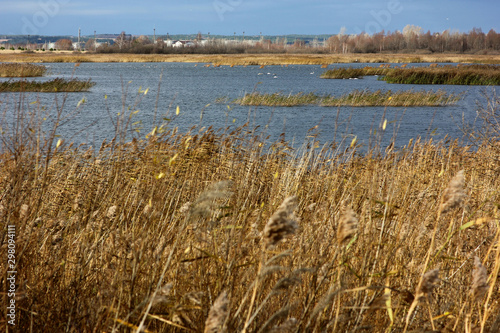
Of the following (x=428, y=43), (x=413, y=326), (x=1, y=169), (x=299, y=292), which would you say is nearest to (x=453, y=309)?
(x=413, y=326)

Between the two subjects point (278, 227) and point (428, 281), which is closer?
point (278, 227)

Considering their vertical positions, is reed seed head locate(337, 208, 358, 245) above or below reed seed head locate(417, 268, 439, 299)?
above

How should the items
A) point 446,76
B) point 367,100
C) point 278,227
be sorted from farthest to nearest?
point 446,76 → point 367,100 → point 278,227

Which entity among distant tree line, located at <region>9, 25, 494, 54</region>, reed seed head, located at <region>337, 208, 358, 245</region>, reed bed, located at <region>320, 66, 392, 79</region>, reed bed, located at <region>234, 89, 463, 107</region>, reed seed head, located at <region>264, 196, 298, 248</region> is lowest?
reed bed, located at <region>234, 89, 463, 107</region>

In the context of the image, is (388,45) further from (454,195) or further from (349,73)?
(454,195)

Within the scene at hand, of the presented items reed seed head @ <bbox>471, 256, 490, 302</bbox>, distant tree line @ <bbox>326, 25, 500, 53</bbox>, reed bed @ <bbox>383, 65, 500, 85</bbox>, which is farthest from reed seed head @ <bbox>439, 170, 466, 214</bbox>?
distant tree line @ <bbox>326, 25, 500, 53</bbox>

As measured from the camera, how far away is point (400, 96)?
27.3 meters

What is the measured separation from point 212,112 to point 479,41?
14735cm

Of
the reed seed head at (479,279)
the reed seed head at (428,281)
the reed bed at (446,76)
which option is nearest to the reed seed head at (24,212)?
the reed seed head at (428,281)

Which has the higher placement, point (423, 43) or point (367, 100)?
point (423, 43)

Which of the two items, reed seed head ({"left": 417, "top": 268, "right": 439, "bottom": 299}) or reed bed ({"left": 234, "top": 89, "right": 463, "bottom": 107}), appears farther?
reed bed ({"left": 234, "top": 89, "right": 463, "bottom": 107})

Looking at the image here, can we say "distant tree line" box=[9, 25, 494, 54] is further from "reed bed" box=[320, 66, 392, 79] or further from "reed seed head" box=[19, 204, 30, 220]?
"reed seed head" box=[19, 204, 30, 220]

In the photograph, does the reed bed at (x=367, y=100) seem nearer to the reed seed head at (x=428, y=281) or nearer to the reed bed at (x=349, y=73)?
the reed bed at (x=349, y=73)

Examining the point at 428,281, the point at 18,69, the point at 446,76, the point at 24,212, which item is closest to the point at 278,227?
the point at 428,281
